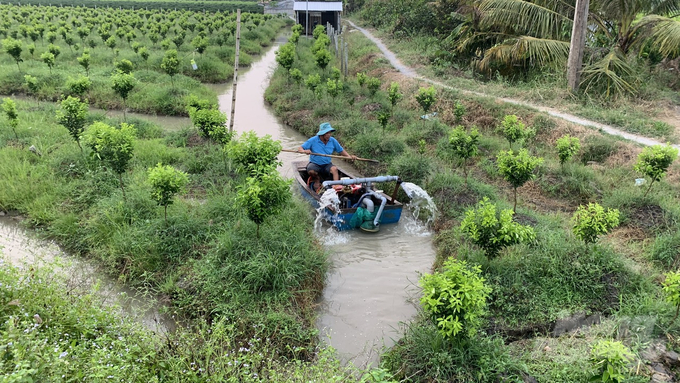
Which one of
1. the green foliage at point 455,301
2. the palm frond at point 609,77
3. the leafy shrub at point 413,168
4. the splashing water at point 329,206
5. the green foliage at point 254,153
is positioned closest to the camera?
the green foliage at point 455,301

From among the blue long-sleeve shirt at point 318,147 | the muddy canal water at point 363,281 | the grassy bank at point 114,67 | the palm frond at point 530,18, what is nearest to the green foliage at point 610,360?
the muddy canal water at point 363,281

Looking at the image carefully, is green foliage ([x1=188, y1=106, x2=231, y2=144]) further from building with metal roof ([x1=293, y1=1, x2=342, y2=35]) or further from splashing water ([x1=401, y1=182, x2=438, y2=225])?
building with metal roof ([x1=293, y1=1, x2=342, y2=35])

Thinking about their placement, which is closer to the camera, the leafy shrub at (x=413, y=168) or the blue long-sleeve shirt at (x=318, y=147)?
the blue long-sleeve shirt at (x=318, y=147)

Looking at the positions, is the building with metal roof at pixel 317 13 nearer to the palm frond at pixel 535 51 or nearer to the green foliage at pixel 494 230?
the palm frond at pixel 535 51

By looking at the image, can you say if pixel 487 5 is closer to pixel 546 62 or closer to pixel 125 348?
pixel 546 62

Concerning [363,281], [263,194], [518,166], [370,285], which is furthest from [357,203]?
[518,166]

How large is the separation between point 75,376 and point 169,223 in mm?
3367

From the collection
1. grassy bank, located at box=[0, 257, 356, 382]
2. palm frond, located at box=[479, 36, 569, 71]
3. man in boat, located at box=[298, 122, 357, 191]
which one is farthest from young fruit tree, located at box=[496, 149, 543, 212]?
palm frond, located at box=[479, 36, 569, 71]

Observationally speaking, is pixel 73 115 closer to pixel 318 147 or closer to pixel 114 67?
pixel 318 147

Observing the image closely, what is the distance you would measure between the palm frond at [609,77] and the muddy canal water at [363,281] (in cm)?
760

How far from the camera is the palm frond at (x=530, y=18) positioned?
44.3ft

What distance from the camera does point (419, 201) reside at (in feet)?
26.3

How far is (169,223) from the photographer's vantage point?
650 centimetres

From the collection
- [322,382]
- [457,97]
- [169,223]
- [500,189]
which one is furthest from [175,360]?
[457,97]
